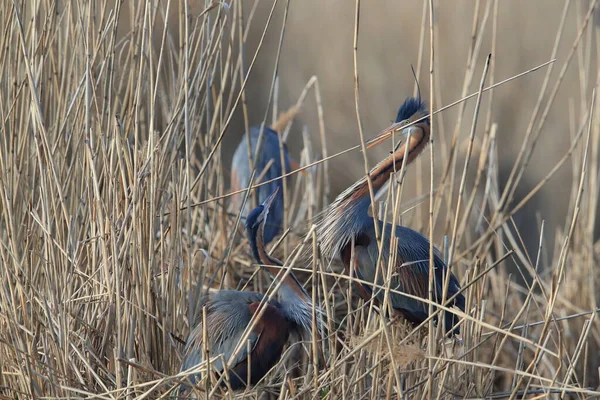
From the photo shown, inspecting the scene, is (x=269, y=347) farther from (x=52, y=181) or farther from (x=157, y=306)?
(x=52, y=181)

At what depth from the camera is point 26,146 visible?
6.06 feet

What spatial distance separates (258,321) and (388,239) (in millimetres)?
444

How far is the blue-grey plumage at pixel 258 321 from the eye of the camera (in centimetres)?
181

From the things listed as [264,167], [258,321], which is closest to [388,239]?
[258,321]

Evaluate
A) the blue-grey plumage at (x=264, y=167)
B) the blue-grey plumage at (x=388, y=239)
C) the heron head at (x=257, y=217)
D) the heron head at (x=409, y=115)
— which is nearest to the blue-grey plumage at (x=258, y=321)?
the heron head at (x=257, y=217)

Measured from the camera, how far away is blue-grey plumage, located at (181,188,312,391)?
5.93 ft

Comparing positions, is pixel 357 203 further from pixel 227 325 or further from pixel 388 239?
pixel 227 325

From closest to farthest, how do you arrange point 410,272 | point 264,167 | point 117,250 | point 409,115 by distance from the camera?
1. point 117,250
2. point 409,115
3. point 410,272
4. point 264,167

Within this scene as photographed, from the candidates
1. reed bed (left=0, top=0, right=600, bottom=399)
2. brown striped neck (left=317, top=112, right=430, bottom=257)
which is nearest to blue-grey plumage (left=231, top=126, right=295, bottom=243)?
brown striped neck (left=317, top=112, right=430, bottom=257)

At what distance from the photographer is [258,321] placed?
1.79 meters

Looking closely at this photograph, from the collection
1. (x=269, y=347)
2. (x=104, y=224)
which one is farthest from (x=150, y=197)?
(x=269, y=347)

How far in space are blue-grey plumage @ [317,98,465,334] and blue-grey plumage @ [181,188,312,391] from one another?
20 centimetres

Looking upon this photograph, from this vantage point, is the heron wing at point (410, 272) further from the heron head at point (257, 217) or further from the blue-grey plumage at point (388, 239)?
the heron head at point (257, 217)

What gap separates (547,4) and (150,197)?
4176mm
